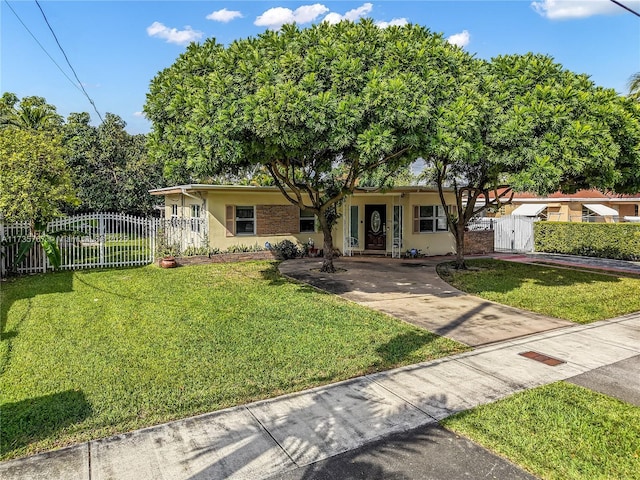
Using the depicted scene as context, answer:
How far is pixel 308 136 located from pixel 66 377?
588 centimetres

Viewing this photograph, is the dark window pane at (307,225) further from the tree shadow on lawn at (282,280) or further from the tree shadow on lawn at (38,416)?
the tree shadow on lawn at (38,416)

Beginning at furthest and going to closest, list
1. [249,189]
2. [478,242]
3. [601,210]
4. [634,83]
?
1. [634,83]
2. [601,210]
3. [478,242]
4. [249,189]

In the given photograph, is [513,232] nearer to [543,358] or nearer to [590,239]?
[590,239]

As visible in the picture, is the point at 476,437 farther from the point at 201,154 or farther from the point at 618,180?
the point at 618,180

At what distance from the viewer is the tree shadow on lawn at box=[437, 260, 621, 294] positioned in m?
11.9

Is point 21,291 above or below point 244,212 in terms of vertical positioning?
below

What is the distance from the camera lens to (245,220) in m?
16.3

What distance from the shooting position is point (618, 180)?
33.1 ft

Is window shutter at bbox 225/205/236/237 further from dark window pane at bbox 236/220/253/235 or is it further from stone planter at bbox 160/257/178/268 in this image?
stone planter at bbox 160/257/178/268

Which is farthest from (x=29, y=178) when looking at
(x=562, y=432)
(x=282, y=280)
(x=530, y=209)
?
(x=530, y=209)

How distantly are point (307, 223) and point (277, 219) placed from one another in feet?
4.54

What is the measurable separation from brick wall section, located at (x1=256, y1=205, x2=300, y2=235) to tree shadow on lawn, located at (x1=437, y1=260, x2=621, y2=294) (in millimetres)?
→ 6013

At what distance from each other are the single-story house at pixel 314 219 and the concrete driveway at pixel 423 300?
6.76ft

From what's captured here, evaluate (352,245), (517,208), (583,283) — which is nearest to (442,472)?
(583,283)
